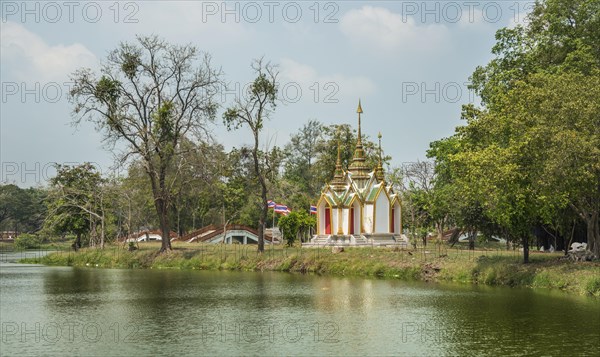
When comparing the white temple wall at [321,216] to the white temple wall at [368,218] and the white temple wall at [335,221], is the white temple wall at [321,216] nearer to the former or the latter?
the white temple wall at [335,221]

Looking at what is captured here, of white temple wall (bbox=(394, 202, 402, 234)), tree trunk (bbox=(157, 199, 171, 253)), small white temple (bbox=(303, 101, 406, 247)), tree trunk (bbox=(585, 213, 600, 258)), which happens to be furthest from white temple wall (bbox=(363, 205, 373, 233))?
tree trunk (bbox=(585, 213, 600, 258))

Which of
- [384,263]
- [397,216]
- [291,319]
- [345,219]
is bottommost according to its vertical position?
[291,319]

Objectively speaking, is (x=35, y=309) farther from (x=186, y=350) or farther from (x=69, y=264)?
(x=69, y=264)

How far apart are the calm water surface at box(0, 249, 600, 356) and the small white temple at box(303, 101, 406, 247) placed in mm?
19027

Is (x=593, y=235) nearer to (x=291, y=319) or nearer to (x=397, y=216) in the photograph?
(x=291, y=319)

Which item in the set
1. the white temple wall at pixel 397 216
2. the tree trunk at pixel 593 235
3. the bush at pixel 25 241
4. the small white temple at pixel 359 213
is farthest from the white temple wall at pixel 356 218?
the bush at pixel 25 241

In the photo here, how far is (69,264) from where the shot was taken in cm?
5838

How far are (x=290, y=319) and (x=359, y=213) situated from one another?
112 feet

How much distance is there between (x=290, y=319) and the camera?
26031mm

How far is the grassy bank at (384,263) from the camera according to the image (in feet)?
117

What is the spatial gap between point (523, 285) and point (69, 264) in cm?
3819

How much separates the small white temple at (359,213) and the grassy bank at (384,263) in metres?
6.74

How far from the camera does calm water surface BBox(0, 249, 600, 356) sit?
20531mm

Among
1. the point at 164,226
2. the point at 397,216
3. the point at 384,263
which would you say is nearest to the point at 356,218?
the point at 397,216
